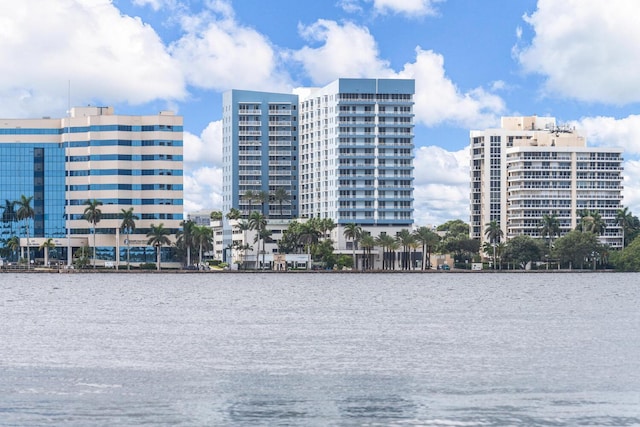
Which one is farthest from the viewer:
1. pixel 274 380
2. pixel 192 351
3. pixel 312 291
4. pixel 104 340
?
pixel 312 291

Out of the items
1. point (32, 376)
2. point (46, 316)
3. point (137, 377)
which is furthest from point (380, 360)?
point (46, 316)

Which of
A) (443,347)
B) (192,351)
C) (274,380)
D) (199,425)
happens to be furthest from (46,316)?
(199,425)

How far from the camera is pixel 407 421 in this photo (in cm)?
3669

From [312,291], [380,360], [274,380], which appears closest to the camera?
[274,380]

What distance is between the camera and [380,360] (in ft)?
176

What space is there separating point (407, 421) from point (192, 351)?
23.7 m

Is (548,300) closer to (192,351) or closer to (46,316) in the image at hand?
(46,316)

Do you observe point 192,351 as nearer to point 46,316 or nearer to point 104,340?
point 104,340

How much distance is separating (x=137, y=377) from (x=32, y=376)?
15.2 ft

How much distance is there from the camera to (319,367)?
5041cm

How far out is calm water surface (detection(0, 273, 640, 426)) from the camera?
3809cm

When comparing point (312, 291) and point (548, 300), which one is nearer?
point (548, 300)

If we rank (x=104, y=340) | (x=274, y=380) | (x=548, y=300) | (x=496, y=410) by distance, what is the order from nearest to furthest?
(x=496, y=410), (x=274, y=380), (x=104, y=340), (x=548, y=300)

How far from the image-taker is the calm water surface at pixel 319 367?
38.1 meters
